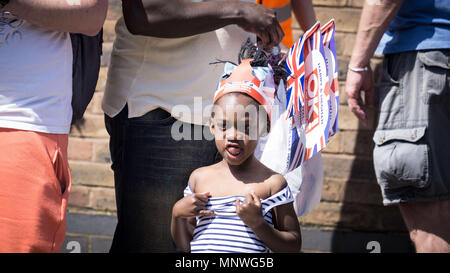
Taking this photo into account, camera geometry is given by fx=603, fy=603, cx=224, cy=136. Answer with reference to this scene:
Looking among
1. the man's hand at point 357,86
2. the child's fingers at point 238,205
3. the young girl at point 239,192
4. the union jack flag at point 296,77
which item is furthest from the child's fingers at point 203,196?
the man's hand at point 357,86

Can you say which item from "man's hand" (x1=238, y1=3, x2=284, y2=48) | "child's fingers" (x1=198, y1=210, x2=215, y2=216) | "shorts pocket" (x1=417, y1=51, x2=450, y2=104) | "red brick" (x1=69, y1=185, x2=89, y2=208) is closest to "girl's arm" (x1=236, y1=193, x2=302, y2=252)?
"child's fingers" (x1=198, y1=210, x2=215, y2=216)

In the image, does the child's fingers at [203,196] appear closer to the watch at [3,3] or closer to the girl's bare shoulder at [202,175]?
the girl's bare shoulder at [202,175]

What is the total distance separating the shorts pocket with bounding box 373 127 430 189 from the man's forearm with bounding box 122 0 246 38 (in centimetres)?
95

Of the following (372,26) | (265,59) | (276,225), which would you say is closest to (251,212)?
(276,225)

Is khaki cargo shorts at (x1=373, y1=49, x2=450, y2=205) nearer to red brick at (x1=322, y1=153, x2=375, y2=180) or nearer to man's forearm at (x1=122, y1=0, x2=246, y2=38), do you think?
red brick at (x1=322, y1=153, x2=375, y2=180)

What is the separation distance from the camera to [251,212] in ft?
6.04

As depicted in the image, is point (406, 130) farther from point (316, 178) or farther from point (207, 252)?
point (207, 252)

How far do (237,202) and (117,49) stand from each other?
78 cm

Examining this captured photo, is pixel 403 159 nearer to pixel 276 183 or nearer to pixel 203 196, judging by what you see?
pixel 276 183

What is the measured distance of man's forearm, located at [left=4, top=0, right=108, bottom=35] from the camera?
179cm

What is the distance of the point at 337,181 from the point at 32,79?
6.47 ft

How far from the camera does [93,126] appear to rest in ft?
11.6

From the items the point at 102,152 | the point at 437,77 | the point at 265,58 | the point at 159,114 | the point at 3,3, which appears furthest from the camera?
the point at 102,152
